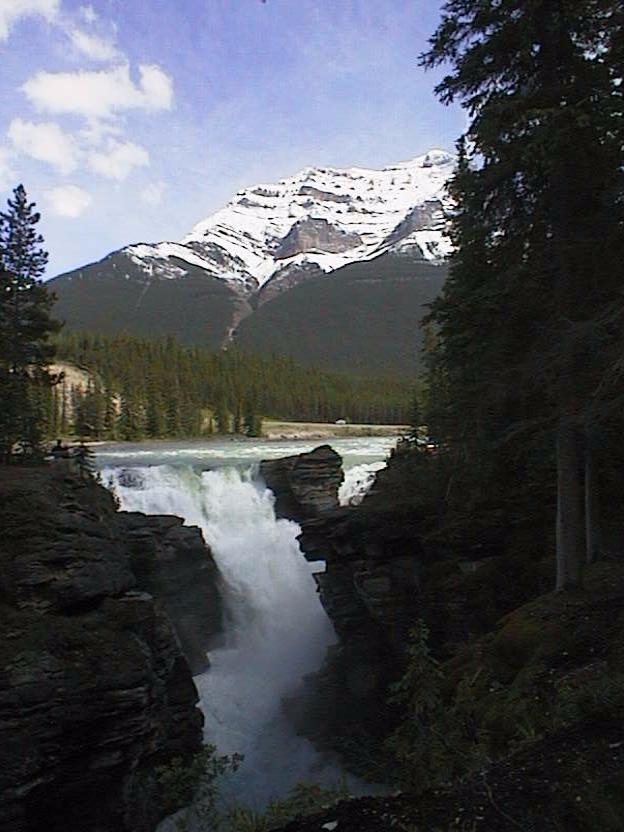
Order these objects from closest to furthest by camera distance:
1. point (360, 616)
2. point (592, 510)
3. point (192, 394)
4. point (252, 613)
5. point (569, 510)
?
1. point (569, 510)
2. point (592, 510)
3. point (360, 616)
4. point (252, 613)
5. point (192, 394)

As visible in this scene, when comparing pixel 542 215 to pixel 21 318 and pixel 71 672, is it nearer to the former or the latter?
pixel 71 672

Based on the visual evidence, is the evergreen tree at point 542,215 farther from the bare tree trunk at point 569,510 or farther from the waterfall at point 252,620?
the waterfall at point 252,620

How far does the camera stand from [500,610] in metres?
16.4

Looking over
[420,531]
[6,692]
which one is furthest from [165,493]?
[6,692]

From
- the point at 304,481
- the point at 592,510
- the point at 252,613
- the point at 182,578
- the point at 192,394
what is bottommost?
the point at 252,613

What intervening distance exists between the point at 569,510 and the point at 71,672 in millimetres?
9254

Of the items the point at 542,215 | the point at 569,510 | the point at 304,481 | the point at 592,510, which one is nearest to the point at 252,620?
the point at 304,481

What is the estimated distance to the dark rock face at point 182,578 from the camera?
24094mm

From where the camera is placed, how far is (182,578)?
85.4 feet

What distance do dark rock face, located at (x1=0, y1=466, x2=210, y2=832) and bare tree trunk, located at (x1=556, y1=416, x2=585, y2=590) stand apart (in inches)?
321

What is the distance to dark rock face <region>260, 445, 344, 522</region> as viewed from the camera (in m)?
34.4

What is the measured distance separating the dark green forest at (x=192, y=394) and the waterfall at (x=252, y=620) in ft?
92.1

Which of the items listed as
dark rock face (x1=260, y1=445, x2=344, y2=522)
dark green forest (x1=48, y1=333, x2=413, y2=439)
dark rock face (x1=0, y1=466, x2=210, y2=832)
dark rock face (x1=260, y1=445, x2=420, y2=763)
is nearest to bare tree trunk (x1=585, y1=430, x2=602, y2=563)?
dark rock face (x1=260, y1=445, x2=420, y2=763)

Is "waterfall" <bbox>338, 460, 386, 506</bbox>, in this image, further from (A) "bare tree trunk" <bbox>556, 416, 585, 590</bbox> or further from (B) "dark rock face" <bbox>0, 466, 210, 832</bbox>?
(A) "bare tree trunk" <bbox>556, 416, 585, 590</bbox>
